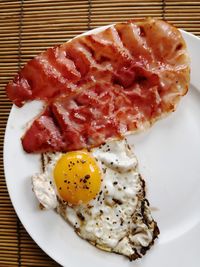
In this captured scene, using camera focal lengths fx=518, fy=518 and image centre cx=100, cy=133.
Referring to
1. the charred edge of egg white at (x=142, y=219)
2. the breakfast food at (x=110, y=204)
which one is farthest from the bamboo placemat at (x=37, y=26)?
the charred edge of egg white at (x=142, y=219)

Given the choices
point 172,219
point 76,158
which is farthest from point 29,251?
point 172,219

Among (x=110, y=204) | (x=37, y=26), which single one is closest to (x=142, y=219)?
(x=110, y=204)

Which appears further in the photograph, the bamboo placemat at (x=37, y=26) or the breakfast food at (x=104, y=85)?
the bamboo placemat at (x=37, y=26)

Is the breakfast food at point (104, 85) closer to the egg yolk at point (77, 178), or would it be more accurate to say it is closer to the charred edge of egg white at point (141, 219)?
the egg yolk at point (77, 178)

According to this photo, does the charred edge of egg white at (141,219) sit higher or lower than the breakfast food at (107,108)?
lower

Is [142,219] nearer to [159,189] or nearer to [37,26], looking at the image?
[159,189]

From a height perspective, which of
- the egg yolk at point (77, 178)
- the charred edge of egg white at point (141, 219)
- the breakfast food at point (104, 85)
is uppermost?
the breakfast food at point (104, 85)

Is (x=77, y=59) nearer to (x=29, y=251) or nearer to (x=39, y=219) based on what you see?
(x=39, y=219)
